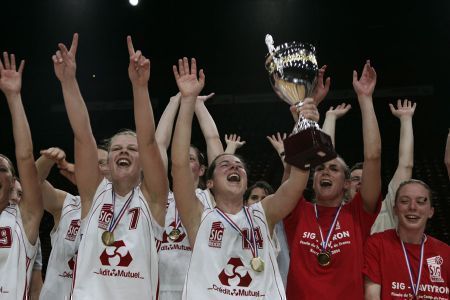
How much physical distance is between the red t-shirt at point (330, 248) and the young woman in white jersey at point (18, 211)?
157 cm

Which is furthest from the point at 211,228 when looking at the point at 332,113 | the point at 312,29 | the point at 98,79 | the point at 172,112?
the point at 98,79

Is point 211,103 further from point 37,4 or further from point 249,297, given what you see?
point 249,297

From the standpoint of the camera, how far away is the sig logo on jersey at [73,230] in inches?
166

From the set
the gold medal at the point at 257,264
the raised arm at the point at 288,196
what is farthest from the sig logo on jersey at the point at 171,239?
the gold medal at the point at 257,264

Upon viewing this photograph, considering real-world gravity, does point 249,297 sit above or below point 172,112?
below

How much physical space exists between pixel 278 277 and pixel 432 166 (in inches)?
397

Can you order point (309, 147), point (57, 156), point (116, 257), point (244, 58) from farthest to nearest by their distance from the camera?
point (244, 58) < point (57, 156) < point (116, 257) < point (309, 147)

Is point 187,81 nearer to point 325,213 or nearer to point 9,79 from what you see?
point 9,79

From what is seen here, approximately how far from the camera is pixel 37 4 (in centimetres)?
943

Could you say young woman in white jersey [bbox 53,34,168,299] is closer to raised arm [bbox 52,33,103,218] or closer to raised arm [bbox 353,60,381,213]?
raised arm [bbox 52,33,103,218]

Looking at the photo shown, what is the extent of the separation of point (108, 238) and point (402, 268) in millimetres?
1739

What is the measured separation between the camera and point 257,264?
11.2 feet

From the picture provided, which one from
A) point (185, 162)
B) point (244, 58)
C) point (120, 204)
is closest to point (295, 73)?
point (185, 162)

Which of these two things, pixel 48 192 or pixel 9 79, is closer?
pixel 9 79
